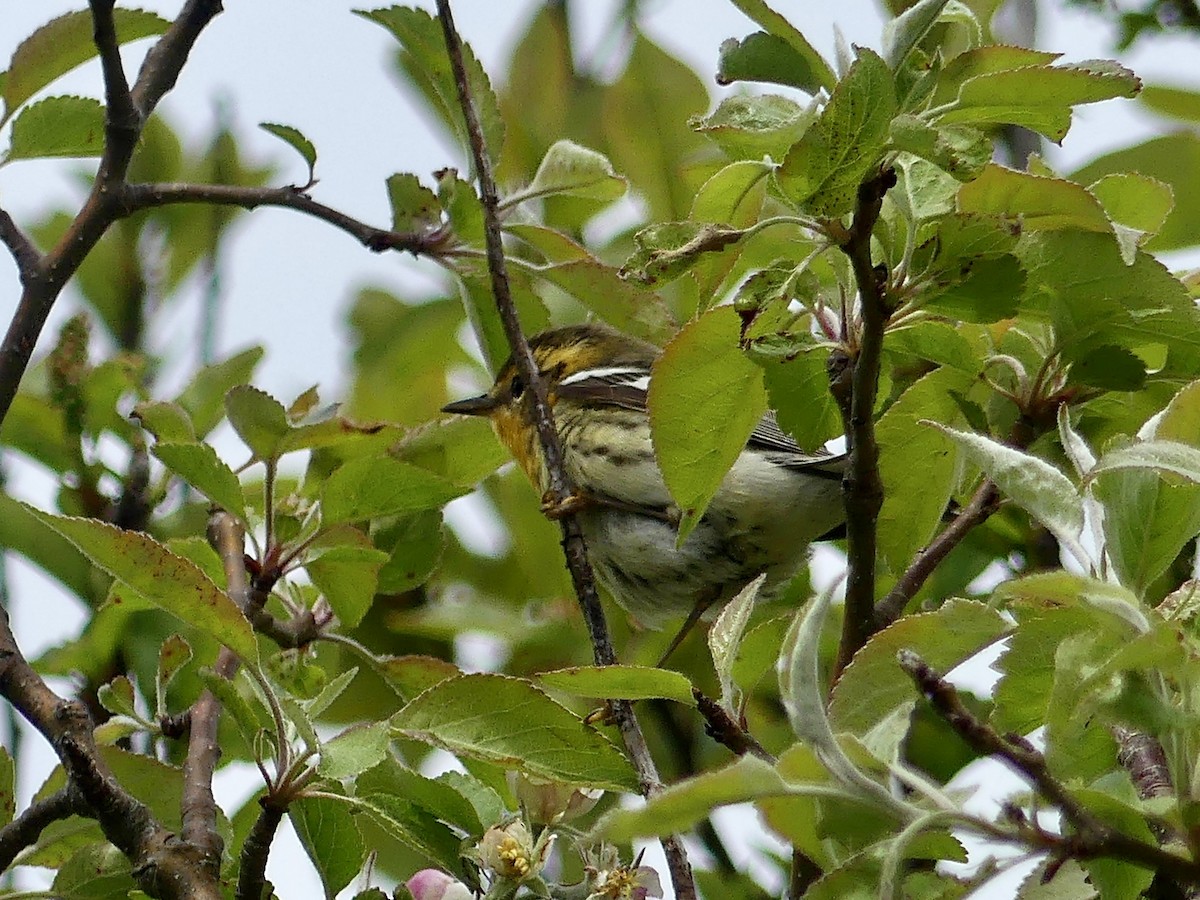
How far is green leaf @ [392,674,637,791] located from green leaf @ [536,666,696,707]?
192 millimetres

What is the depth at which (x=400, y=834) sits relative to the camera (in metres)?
Answer: 1.96

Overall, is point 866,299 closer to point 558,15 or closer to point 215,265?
point 558,15

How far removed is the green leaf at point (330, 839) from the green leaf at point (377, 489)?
623 millimetres

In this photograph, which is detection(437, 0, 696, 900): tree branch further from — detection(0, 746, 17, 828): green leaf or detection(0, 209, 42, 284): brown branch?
detection(0, 746, 17, 828): green leaf

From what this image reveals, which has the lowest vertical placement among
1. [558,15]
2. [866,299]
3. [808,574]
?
[808,574]

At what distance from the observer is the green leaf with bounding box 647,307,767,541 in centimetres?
187

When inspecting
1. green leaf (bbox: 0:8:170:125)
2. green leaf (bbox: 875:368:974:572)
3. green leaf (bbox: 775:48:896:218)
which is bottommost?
green leaf (bbox: 875:368:974:572)

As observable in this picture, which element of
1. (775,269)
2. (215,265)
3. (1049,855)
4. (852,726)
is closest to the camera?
(1049,855)

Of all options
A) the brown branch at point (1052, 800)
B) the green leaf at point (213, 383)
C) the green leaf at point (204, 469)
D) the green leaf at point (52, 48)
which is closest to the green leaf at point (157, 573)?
the green leaf at point (204, 469)

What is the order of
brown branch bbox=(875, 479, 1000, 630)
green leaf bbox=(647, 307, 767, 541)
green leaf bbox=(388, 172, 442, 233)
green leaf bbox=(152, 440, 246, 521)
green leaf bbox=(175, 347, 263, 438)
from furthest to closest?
green leaf bbox=(175, 347, 263, 438)
green leaf bbox=(388, 172, 442, 233)
green leaf bbox=(152, 440, 246, 521)
brown branch bbox=(875, 479, 1000, 630)
green leaf bbox=(647, 307, 767, 541)

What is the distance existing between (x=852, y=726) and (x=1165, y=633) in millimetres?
434

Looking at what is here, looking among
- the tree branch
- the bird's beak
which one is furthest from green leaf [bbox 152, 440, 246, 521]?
the bird's beak

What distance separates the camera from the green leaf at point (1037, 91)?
1.62 m

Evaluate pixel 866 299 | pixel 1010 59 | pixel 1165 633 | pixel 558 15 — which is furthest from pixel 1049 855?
pixel 558 15
